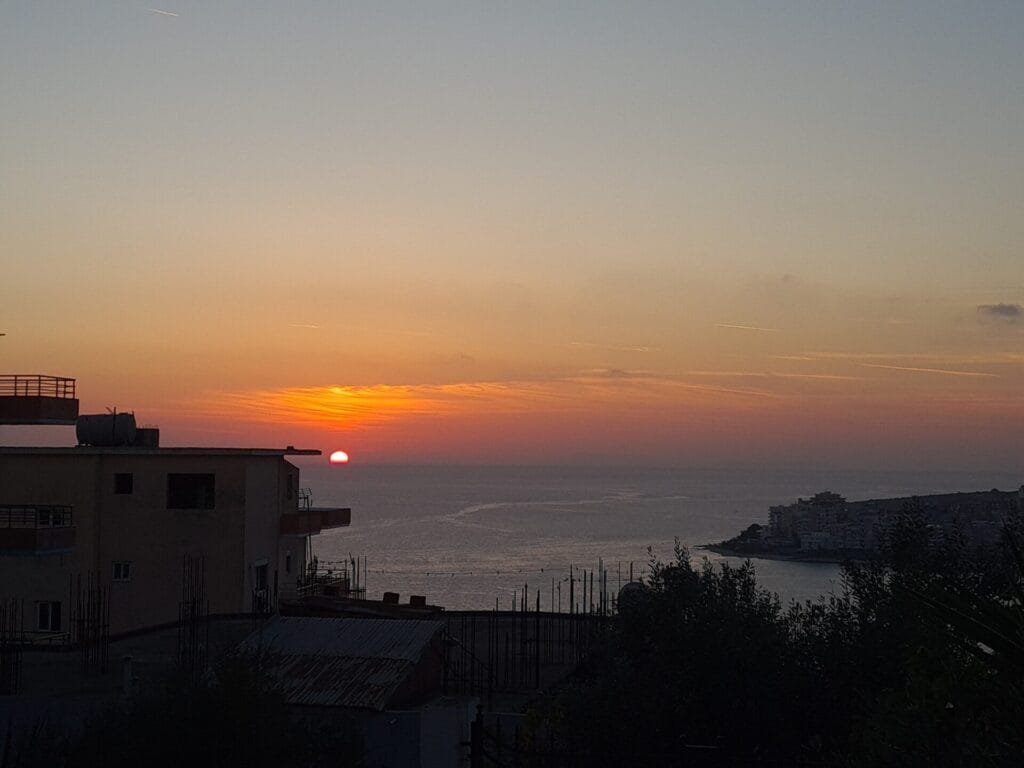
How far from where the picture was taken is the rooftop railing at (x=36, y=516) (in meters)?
32.6

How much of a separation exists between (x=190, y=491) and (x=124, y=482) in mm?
2002

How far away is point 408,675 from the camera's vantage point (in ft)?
64.4

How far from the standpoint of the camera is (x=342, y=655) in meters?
20.1

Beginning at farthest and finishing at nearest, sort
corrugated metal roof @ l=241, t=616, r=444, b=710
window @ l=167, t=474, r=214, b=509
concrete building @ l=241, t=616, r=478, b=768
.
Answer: window @ l=167, t=474, r=214, b=509 → corrugated metal roof @ l=241, t=616, r=444, b=710 → concrete building @ l=241, t=616, r=478, b=768

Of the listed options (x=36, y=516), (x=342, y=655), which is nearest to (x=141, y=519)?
(x=36, y=516)

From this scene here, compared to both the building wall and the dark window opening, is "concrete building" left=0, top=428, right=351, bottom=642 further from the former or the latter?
the dark window opening

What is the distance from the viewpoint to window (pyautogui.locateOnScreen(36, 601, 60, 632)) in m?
32.6

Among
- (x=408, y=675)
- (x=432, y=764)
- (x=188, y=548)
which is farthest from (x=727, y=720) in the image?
(x=188, y=548)

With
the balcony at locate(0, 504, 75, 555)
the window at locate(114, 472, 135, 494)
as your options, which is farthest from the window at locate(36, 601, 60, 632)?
the window at locate(114, 472, 135, 494)

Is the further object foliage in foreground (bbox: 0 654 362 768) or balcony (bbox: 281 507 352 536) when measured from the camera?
balcony (bbox: 281 507 352 536)

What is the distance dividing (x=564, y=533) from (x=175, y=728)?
160 metres

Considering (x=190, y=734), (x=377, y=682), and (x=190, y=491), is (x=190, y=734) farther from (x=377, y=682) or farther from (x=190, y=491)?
(x=190, y=491)

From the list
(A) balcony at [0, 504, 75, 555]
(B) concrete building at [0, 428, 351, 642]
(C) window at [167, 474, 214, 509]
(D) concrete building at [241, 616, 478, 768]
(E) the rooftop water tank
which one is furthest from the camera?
(E) the rooftop water tank

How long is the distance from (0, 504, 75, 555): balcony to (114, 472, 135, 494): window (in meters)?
1.50
